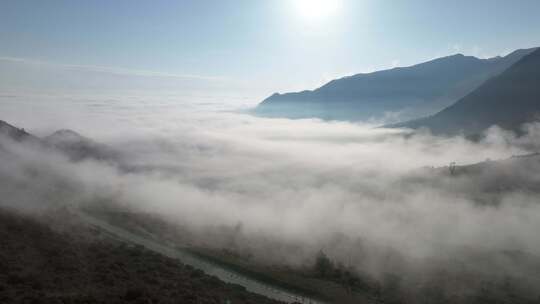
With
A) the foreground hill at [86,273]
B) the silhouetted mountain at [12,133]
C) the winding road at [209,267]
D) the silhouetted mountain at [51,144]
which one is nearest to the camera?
the foreground hill at [86,273]

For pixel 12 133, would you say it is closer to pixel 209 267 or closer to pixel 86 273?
pixel 209 267

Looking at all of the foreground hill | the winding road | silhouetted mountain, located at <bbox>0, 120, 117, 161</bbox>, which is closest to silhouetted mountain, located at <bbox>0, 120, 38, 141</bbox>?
silhouetted mountain, located at <bbox>0, 120, 117, 161</bbox>

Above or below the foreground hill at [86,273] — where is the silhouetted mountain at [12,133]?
above

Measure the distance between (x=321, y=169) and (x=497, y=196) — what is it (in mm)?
93946

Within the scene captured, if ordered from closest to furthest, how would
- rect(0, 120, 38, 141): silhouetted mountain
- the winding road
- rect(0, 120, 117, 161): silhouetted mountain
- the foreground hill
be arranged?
the foreground hill, the winding road, rect(0, 120, 38, 141): silhouetted mountain, rect(0, 120, 117, 161): silhouetted mountain

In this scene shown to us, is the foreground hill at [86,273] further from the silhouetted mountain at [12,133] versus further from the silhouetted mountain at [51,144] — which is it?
the silhouetted mountain at [51,144]

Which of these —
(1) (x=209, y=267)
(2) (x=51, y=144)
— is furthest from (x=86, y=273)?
(2) (x=51, y=144)

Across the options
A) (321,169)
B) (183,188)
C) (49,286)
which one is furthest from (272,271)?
(321,169)

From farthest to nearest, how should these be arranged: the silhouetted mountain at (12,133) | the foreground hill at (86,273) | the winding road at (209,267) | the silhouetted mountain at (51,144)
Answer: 1. the silhouetted mountain at (51,144)
2. the silhouetted mountain at (12,133)
3. the winding road at (209,267)
4. the foreground hill at (86,273)

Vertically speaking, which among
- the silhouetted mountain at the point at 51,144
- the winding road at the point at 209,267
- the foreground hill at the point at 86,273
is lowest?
the winding road at the point at 209,267

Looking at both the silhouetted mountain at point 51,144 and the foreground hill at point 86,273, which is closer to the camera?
the foreground hill at point 86,273

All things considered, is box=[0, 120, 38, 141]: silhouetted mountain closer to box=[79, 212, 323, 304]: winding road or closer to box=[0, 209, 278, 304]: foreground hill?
box=[79, 212, 323, 304]: winding road

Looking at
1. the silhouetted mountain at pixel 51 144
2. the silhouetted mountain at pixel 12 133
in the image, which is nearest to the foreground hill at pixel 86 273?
the silhouetted mountain at pixel 12 133

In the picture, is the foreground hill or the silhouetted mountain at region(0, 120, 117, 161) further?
the silhouetted mountain at region(0, 120, 117, 161)
